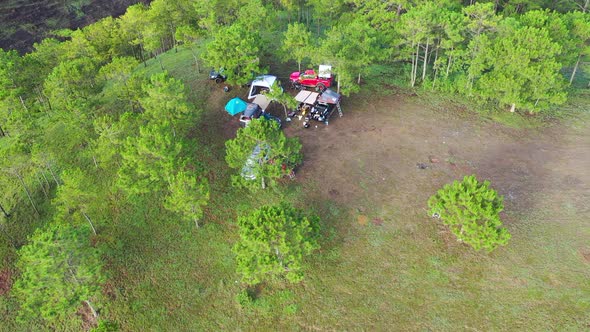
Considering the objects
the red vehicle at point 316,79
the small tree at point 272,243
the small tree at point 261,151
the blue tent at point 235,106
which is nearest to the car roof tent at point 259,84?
the blue tent at point 235,106

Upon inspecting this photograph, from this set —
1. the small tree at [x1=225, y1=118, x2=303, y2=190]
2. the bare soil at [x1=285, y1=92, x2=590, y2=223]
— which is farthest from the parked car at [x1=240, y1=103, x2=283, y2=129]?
the small tree at [x1=225, y1=118, x2=303, y2=190]

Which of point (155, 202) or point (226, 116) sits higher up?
point (226, 116)

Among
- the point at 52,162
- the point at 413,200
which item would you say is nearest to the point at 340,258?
the point at 413,200

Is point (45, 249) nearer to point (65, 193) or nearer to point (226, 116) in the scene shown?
point (65, 193)

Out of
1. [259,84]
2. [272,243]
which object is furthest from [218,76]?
[272,243]

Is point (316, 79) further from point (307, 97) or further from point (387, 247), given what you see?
point (387, 247)
